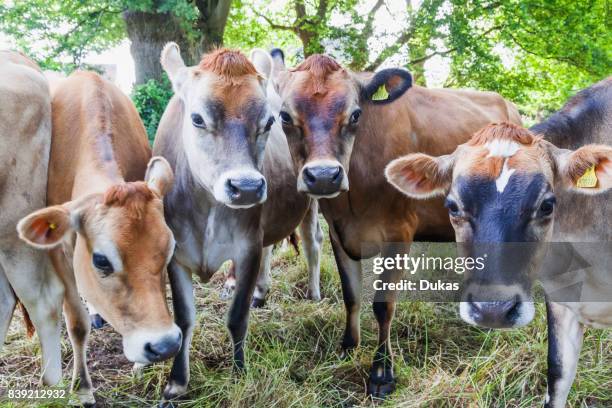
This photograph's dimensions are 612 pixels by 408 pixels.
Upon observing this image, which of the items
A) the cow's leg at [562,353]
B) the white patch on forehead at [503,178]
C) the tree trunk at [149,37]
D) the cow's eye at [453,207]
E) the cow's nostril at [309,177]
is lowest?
the cow's leg at [562,353]

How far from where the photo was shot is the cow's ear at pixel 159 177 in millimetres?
2945

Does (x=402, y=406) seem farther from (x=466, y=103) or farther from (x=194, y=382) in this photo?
(x=466, y=103)

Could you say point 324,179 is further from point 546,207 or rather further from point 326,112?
point 546,207

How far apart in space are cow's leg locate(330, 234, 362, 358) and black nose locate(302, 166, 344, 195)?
0.95 m

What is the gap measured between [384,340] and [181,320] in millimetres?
1436

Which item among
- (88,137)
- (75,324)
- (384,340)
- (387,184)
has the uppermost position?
(387,184)

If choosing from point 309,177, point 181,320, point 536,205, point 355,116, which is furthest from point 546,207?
point 181,320

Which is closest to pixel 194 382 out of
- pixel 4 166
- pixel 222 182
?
pixel 222 182

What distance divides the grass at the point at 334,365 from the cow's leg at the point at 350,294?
119 millimetres

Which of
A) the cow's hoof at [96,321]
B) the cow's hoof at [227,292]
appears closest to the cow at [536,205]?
the cow's hoof at [227,292]

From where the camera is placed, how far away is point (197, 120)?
3.28 metres

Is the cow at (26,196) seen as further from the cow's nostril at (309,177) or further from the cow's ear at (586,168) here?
the cow's ear at (586,168)

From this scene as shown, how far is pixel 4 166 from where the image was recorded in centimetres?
316

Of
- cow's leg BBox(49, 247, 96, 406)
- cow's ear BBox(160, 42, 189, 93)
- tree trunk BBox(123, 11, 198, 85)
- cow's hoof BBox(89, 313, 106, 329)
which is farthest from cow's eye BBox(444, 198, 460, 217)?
tree trunk BBox(123, 11, 198, 85)
